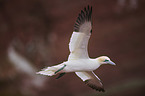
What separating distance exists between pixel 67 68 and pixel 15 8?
9.50ft

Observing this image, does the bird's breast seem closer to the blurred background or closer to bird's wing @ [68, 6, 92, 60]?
bird's wing @ [68, 6, 92, 60]

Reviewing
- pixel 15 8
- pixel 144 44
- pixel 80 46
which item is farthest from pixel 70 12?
pixel 80 46

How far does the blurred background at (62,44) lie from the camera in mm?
3891

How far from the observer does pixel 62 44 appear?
4121mm

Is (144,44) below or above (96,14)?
below

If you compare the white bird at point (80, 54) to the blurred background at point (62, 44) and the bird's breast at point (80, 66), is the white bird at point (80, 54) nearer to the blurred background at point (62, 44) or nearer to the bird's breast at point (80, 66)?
the bird's breast at point (80, 66)

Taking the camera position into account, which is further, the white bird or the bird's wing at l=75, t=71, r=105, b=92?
the bird's wing at l=75, t=71, r=105, b=92

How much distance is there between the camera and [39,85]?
14.0ft

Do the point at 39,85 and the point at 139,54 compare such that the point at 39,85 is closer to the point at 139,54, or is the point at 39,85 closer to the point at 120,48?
the point at 120,48

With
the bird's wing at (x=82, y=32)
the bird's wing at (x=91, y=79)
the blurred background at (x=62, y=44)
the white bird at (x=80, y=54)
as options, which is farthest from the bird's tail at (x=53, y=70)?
the blurred background at (x=62, y=44)

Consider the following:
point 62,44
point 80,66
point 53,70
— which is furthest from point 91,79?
point 62,44

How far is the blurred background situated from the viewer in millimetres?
3891

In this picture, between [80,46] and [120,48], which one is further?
[120,48]

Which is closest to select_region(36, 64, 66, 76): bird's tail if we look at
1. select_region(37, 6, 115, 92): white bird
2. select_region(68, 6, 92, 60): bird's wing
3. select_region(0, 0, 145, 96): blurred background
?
select_region(37, 6, 115, 92): white bird
